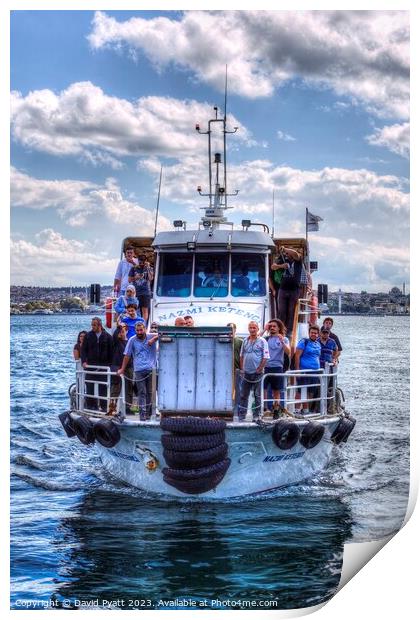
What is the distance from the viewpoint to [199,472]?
11.3 metres

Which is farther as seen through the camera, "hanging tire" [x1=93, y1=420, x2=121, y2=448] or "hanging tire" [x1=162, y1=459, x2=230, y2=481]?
"hanging tire" [x1=93, y1=420, x2=121, y2=448]

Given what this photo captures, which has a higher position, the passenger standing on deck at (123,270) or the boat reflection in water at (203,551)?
the passenger standing on deck at (123,270)

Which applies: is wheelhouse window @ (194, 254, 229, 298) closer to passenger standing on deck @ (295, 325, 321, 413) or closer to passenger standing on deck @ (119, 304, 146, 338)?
passenger standing on deck @ (119, 304, 146, 338)

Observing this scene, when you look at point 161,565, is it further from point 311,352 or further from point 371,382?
point 371,382

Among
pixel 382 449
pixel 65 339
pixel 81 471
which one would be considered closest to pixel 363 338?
pixel 65 339

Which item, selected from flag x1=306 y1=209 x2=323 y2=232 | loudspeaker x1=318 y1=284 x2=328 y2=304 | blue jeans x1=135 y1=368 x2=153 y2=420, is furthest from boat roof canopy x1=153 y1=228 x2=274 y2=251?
blue jeans x1=135 y1=368 x2=153 y2=420

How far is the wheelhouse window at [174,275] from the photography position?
14000 mm

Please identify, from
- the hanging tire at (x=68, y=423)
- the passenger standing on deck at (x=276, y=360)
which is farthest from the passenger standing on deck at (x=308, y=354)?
the hanging tire at (x=68, y=423)

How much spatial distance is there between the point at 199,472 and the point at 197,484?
0.17 m

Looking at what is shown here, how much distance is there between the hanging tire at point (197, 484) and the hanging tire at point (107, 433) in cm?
88

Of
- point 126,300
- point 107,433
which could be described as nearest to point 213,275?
point 126,300

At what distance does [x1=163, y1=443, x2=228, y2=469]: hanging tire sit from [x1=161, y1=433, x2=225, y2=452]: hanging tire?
0.05 metres

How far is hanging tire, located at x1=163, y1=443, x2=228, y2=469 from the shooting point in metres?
11.1

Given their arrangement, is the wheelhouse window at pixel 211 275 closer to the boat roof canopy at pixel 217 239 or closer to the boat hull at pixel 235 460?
the boat roof canopy at pixel 217 239
